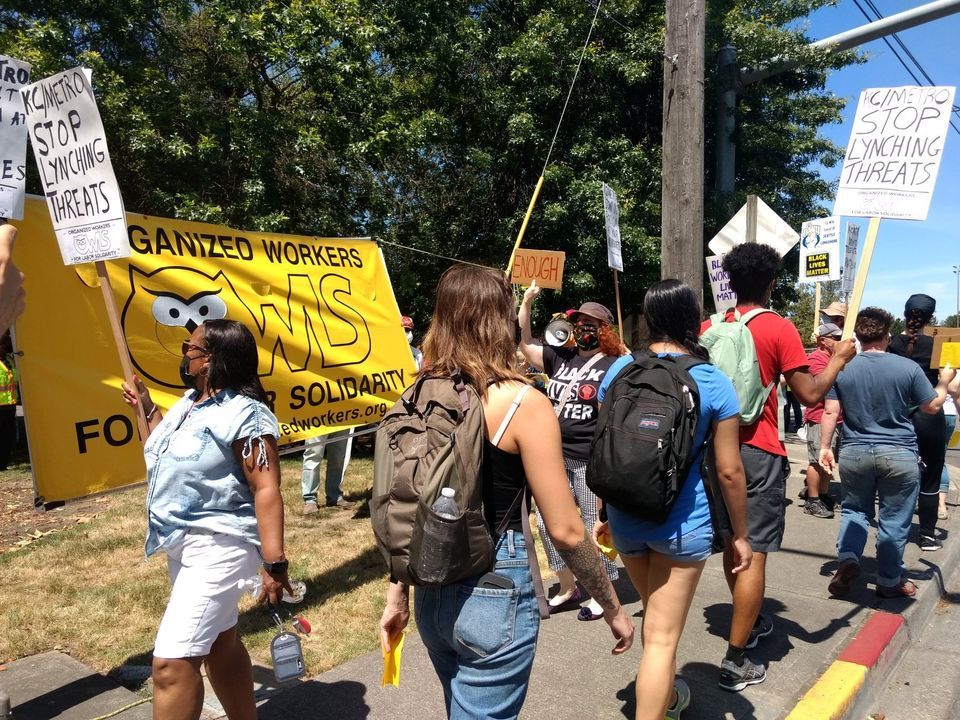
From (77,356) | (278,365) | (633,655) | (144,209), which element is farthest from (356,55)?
(633,655)

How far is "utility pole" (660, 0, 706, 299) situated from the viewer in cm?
580

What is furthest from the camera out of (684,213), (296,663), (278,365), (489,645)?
(684,213)

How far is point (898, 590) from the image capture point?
4.72m

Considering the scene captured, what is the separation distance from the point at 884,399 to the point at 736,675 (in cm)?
206

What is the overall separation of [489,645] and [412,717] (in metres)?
1.54

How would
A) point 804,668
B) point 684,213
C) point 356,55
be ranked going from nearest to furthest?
point 804,668, point 684,213, point 356,55

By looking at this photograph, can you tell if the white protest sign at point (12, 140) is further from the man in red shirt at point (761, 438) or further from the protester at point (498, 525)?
the man in red shirt at point (761, 438)

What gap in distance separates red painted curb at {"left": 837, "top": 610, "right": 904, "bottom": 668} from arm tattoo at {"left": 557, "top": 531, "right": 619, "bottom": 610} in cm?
236

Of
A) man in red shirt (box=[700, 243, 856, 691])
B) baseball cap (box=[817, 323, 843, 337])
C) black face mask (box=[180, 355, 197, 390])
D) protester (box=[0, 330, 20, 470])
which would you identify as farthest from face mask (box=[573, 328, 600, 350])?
protester (box=[0, 330, 20, 470])

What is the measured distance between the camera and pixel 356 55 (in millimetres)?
9953

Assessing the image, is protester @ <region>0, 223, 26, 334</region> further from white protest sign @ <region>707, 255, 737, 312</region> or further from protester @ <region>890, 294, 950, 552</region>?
protester @ <region>890, 294, 950, 552</region>

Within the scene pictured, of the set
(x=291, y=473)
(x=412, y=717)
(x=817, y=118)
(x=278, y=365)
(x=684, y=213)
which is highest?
(x=817, y=118)

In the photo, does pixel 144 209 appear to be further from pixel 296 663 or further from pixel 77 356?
pixel 296 663

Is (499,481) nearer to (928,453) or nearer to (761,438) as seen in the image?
(761,438)
